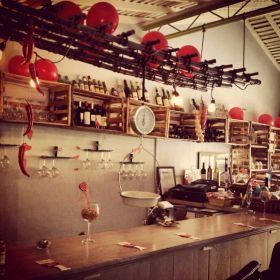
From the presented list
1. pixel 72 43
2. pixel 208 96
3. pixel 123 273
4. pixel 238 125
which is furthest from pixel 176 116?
pixel 123 273

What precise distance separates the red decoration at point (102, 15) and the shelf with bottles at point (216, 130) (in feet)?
16.0

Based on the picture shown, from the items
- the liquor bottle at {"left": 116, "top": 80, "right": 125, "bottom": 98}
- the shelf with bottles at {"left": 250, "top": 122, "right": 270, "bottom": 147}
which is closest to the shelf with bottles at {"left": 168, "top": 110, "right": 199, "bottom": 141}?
the liquor bottle at {"left": 116, "top": 80, "right": 125, "bottom": 98}

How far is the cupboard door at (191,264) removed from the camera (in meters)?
2.89

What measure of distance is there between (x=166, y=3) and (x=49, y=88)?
8.04 feet

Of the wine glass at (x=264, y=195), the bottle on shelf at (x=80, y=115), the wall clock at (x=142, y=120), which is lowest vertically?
the wine glass at (x=264, y=195)

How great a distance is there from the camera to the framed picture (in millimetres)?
6848

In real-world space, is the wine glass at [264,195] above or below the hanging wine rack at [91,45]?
below

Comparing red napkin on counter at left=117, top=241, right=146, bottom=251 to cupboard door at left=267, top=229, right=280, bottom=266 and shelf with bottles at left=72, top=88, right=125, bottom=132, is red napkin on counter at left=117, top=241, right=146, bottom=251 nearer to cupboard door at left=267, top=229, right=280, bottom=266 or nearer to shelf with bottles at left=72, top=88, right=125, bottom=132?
cupboard door at left=267, top=229, right=280, bottom=266

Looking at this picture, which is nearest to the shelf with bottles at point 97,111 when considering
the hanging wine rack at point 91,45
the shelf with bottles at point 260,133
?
the hanging wine rack at point 91,45

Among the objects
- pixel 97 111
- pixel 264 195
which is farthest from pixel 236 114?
pixel 264 195

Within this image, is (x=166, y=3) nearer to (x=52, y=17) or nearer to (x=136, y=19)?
(x=136, y=19)

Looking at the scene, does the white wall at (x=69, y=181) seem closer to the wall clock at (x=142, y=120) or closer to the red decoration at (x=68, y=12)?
the wall clock at (x=142, y=120)

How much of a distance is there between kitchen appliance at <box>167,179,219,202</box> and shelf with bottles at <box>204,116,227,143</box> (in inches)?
53.5

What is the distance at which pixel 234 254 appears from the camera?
3.51m
